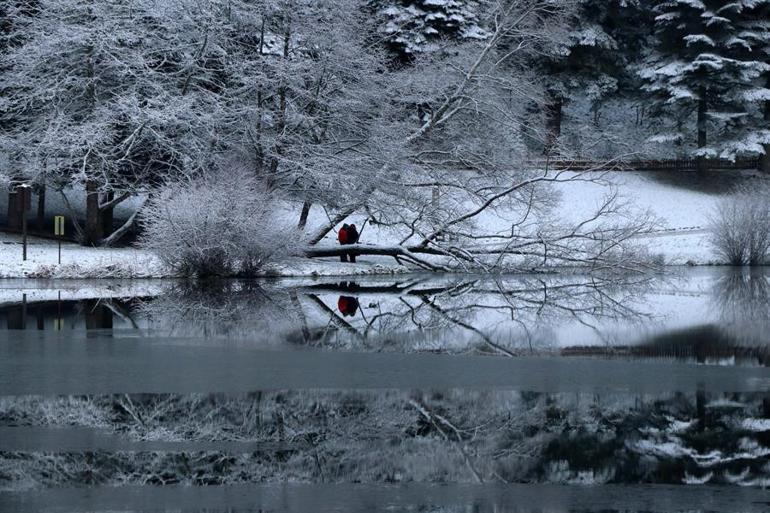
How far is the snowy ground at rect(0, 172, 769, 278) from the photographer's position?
31.9 meters

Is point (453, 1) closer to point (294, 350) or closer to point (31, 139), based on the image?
point (31, 139)

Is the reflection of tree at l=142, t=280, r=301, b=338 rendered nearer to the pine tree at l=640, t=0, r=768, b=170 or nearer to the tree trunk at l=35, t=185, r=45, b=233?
the tree trunk at l=35, t=185, r=45, b=233

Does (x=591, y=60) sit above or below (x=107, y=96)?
above

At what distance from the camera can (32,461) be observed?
918 cm

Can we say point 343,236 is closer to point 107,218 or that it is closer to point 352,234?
point 352,234

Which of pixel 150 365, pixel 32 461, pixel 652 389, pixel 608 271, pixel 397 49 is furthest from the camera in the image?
pixel 397 49

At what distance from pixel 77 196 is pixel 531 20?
20215 mm

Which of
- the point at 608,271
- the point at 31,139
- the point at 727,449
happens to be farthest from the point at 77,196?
the point at 727,449

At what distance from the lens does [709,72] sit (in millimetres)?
53250

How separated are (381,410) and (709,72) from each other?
45.5 meters

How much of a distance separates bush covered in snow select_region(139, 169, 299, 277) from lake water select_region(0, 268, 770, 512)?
7.50 m

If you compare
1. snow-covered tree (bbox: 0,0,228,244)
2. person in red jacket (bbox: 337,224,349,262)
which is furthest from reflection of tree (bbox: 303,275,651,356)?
snow-covered tree (bbox: 0,0,228,244)

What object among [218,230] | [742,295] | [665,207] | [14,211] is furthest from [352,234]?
[665,207]

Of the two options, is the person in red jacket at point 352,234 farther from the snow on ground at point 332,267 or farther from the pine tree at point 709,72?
the pine tree at point 709,72
